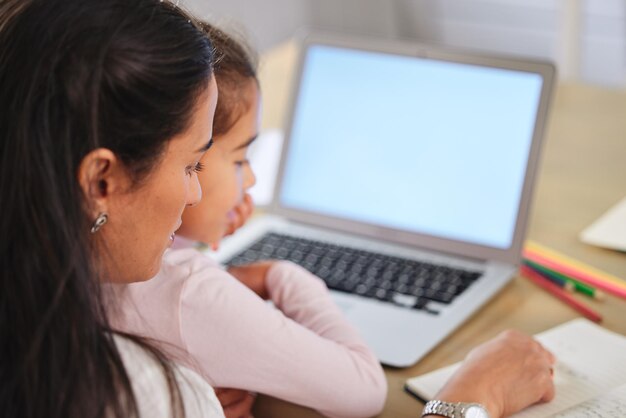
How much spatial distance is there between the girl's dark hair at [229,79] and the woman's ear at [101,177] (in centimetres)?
29

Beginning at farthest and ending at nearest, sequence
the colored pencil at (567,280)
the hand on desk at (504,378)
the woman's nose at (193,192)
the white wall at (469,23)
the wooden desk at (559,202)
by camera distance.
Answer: the white wall at (469,23)
the colored pencil at (567,280)
the wooden desk at (559,202)
the hand on desk at (504,378)
the woman's nose at (193,192)

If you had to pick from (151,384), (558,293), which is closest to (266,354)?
(151,384)

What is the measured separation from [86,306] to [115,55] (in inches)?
7.3

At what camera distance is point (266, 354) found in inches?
36.2

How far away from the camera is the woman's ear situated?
69cm

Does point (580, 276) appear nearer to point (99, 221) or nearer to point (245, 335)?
point (245, 335)

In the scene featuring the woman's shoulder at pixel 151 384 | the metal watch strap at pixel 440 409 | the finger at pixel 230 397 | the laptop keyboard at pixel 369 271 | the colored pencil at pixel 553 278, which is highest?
the woman's shoulder at pixel 151 384

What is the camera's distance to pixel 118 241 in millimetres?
760

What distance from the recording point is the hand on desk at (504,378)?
0.93 m

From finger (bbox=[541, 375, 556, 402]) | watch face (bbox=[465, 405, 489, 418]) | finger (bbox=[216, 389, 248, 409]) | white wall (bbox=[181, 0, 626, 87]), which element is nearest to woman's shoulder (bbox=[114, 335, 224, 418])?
finger (bbox=[216, 389, 248, 409])

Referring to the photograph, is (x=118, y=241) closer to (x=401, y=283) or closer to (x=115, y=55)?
(x=115, y=55)

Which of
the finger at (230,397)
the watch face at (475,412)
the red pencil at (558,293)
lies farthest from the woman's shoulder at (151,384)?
the red pencil at (558,293)

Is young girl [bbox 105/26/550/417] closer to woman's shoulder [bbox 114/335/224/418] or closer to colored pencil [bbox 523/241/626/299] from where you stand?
woman's shoulder [bbox 114/335/224/418]

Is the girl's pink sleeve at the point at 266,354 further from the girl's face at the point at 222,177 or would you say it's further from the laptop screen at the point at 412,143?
the laptop screen at the point at 412,143
